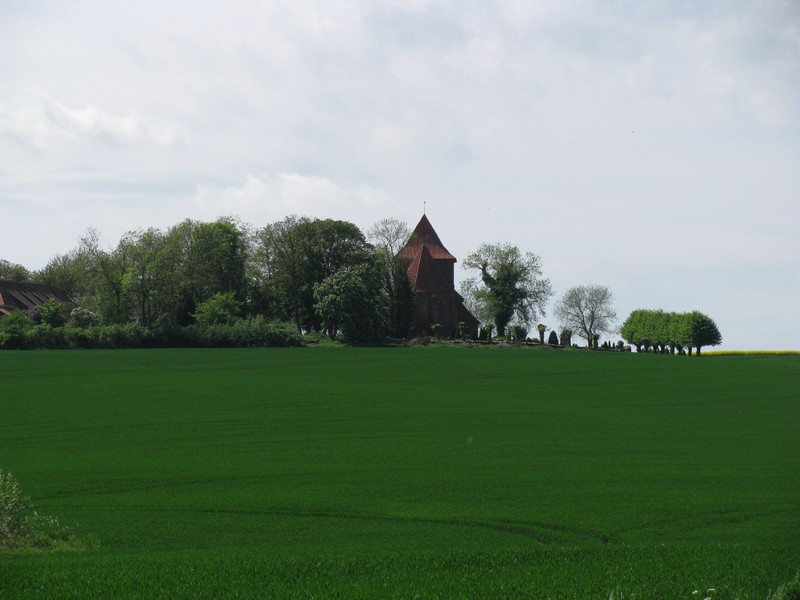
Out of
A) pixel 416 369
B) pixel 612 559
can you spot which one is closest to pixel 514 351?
pixel 416 369

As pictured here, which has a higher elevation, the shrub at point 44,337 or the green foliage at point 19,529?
the shrub at point 44,337

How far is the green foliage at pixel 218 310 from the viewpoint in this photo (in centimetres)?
8912

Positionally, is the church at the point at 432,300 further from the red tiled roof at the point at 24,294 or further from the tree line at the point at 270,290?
the red tiled roof at the point at 24,294

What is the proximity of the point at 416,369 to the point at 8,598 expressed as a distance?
4842 cm

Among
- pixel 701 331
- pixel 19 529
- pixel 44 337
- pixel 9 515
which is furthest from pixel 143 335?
pixel 9 515

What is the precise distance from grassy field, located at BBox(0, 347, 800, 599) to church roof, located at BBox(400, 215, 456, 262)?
69778mm

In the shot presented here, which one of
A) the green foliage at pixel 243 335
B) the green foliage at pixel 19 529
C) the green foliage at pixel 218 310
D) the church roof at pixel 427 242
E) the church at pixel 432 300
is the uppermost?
the church roof at pixel 427 242

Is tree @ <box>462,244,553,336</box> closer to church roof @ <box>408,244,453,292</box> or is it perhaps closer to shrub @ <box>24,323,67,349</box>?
church roof @ <box>408,244,453,292</box>

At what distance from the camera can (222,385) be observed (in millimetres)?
46281

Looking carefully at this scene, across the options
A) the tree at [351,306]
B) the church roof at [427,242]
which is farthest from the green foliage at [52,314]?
the church roof at [427,242]

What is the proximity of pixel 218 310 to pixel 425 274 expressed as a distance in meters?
30.3

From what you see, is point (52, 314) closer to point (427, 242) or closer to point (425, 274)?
point (425, 274)

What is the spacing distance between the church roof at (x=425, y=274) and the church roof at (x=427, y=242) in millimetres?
3584

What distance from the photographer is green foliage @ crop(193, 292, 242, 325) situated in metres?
89.1
